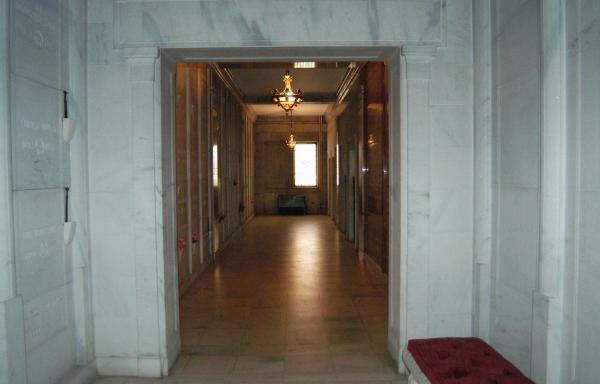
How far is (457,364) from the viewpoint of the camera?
2.56m

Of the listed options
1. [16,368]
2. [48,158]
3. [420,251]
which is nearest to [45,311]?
[16,368]

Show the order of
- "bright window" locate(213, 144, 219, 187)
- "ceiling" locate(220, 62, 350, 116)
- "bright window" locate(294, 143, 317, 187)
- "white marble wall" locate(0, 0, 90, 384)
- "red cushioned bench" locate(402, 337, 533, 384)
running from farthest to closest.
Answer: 1. "bright window" locate(294, 143, 317, 187)
2. "ceiling" locate(220, 62, 350, 116)
3. "bright window" locate(213, 144, 219, 187)
4. "white marble wall" locate(0, 0, 90, 384)
5. "red cushioned bench" locate(402, 337, 533, 384)

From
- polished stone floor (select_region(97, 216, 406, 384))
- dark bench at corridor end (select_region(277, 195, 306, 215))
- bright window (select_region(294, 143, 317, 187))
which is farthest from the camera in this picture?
bright window (select_region(294, 143, 317, 187))

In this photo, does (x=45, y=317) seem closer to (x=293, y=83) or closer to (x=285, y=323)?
(x=285, y=323)

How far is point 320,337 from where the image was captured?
4449 mm

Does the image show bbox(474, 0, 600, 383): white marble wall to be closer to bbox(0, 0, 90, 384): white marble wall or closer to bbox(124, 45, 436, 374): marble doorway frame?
bbox(124, 45, 436, 374): marble doorway frame

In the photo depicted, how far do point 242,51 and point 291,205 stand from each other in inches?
599

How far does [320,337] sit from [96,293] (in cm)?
210

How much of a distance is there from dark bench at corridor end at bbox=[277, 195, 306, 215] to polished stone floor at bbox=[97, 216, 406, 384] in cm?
980

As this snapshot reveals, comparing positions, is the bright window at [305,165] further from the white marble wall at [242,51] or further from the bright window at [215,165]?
the white marble wall at [242,51]

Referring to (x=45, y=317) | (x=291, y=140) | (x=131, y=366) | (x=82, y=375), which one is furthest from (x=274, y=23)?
(x=291, y=140)

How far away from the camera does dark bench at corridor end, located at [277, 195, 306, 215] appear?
18.7m

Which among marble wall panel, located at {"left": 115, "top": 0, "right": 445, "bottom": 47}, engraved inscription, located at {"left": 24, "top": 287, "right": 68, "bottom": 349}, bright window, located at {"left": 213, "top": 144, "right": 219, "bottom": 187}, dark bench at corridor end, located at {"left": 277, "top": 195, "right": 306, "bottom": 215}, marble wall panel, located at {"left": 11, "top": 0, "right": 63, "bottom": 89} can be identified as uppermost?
marble wall panel, located at {"left": 115, "top": 0, "right": 445, "bottom": 47}

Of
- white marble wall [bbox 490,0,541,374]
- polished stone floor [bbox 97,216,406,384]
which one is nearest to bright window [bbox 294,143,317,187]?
polished stone floor [bbox 97,216,406,384]
